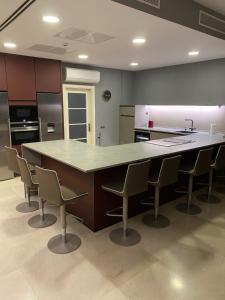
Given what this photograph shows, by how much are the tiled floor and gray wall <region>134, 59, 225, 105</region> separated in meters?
3.07

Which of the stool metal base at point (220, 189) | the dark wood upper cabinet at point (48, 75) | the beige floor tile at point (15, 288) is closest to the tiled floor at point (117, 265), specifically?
the beige floor tile at point (15, 288)

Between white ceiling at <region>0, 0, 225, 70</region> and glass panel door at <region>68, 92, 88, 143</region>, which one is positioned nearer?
white ceiling at <region>0, 0, 225, 70</region>

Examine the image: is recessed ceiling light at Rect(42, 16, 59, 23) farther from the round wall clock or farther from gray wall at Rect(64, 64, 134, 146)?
the round wall clock

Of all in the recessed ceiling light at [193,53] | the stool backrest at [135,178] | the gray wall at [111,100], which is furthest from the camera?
the gray wall at [111,100]

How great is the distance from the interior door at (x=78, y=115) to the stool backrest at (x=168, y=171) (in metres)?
3.54

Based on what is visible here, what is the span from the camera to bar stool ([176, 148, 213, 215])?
319cm

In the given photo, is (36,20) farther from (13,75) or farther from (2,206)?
(2,206)

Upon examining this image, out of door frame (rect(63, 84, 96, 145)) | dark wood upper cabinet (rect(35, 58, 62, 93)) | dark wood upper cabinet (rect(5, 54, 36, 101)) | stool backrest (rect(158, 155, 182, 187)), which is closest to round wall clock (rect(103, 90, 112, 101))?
door frame (rect(63, 84, 96, 145))

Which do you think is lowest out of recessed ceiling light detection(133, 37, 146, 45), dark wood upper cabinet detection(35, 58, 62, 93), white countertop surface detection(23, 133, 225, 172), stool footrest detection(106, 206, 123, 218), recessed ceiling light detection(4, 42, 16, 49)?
stool footrest detection(106, 206, 123, 218)

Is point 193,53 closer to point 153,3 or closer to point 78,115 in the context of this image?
point 153,3

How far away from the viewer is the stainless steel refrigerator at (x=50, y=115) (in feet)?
16.2

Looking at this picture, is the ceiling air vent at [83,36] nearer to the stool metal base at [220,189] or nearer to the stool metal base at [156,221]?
the stool metal base at [156,221]

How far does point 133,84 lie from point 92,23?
4.45m

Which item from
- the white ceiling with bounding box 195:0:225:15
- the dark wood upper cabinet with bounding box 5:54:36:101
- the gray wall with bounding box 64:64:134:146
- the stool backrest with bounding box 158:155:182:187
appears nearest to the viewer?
the white ceiling with bounding box 195:0:225:15
